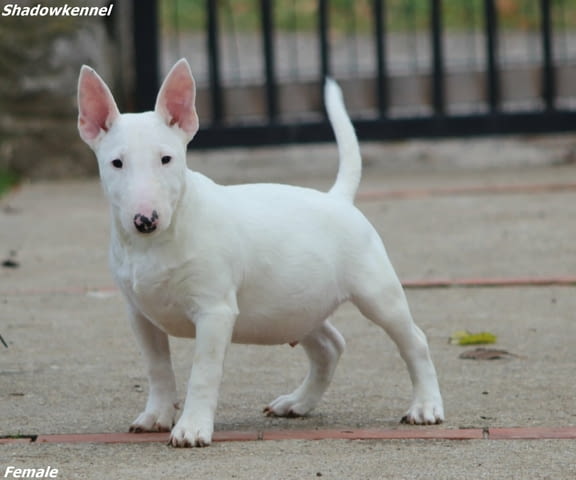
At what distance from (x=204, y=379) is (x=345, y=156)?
3.83 feet

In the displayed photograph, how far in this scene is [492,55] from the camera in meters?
10.8

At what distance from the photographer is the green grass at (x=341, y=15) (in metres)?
12.4

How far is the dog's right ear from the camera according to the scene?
13.1 ft

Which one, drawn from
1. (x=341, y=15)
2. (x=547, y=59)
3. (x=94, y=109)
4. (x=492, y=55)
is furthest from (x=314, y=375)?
(x=341, y=15)

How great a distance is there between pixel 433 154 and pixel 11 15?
139 inches

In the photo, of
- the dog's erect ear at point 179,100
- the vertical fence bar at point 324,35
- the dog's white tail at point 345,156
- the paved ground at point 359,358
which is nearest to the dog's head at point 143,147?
the dog's erect ear at point 179,100

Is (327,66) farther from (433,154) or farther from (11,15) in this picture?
(11,15)

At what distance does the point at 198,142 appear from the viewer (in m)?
10.9

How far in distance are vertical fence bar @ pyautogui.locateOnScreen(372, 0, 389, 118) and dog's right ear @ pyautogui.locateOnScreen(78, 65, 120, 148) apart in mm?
6718

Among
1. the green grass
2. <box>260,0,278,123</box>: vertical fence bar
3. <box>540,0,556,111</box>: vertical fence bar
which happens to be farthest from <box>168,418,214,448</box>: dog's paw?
the green grass

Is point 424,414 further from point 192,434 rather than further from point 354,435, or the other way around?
point 192,434

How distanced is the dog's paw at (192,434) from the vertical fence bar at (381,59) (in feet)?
23.0

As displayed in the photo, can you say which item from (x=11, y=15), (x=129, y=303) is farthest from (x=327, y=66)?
(x=129, y=303)

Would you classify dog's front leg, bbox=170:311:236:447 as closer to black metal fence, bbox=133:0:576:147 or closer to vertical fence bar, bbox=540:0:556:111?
black metal fence, bbox=133:0:576:147
